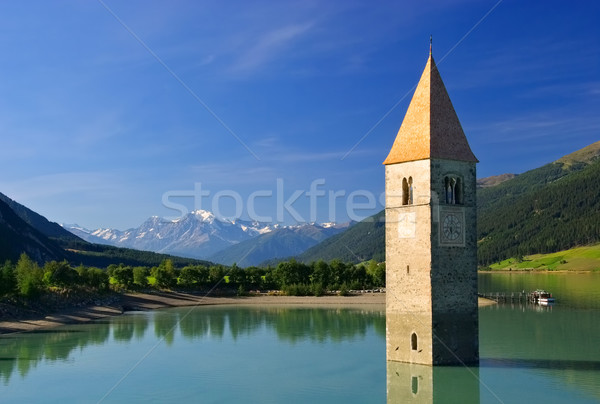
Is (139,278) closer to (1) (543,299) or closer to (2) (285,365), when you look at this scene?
(1) (543,299)

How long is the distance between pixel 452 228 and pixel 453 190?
2.29 m

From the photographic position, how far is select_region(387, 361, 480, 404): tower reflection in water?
103 feet

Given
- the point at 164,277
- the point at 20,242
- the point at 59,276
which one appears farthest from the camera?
the point at 20,242

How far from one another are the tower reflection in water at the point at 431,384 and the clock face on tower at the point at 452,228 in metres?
7.12

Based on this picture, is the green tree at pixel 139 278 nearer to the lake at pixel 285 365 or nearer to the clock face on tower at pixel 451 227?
the lake at pixel 285 365

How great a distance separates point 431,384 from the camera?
33.4 metres

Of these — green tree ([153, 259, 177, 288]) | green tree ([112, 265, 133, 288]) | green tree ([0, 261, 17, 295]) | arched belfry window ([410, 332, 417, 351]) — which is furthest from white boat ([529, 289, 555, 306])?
green tree ([0, 261, 17, 295])

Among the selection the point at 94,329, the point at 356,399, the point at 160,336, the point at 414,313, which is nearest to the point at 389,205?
the point at 414,313

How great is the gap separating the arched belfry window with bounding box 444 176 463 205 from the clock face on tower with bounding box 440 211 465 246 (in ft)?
2.36

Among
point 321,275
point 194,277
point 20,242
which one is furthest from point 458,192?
point 20,242

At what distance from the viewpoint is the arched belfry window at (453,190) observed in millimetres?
36875

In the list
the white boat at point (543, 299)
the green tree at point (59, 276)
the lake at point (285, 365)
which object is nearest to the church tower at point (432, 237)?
the lake at point (285, 365)

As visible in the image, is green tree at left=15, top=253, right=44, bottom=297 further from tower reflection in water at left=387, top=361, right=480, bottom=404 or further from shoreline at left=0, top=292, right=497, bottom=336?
tower reflection in water at left=387, top=361, right=480, bottom=404

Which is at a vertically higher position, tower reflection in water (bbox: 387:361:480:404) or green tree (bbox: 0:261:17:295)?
green tree (bbox: 0:261:17:295)
